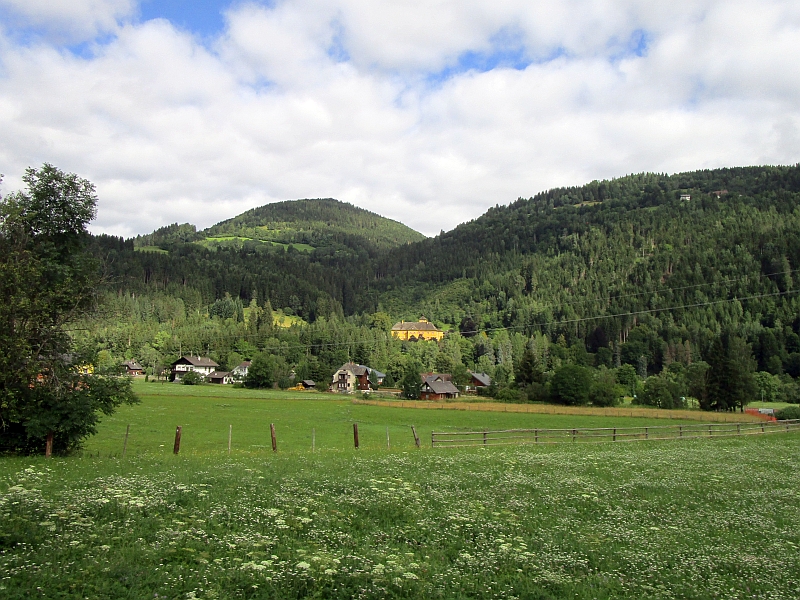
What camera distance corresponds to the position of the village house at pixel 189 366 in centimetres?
15062

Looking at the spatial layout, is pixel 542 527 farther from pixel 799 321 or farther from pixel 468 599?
pixel 799 321

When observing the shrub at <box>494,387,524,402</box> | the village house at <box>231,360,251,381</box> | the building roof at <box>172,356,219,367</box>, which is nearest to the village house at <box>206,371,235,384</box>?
the village house at <box>231,360,251,381</box>

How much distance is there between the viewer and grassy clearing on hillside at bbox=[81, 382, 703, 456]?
3753 centimetres

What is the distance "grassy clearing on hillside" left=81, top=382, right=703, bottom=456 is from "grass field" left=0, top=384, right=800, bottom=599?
1337 centimetres

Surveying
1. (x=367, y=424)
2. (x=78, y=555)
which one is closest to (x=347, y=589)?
(x=78, y=555)

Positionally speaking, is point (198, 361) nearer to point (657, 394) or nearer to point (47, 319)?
point (657, 394)

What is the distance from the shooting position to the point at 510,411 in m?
85.6

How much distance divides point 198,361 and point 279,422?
105411mm

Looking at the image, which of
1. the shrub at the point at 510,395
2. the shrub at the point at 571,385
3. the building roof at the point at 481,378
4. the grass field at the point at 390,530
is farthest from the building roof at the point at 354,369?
the grass field at the point at 390,530

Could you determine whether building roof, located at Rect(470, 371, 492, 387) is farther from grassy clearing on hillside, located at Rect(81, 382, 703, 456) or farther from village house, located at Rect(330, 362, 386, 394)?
grassy clearing on hillside, located at Rect(81, 382, 703, 456)

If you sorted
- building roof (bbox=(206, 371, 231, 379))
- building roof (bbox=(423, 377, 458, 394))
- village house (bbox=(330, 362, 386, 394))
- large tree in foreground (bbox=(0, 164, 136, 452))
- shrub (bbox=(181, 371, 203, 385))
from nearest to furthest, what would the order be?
large tree in foreground (bbox=(0, 164, 136, 452)) < building roof (bbox=(423, 377, 458, 394)) < shrub (bbox=(181, 371, 203, 385)) < village house (bbox=(330, 362, 386, 394)) < building roof (bbox=(206, 371, 231, 379))

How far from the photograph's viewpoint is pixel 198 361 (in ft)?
509

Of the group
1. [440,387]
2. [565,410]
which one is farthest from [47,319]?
[440,387]

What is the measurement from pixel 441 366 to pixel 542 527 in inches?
5857
